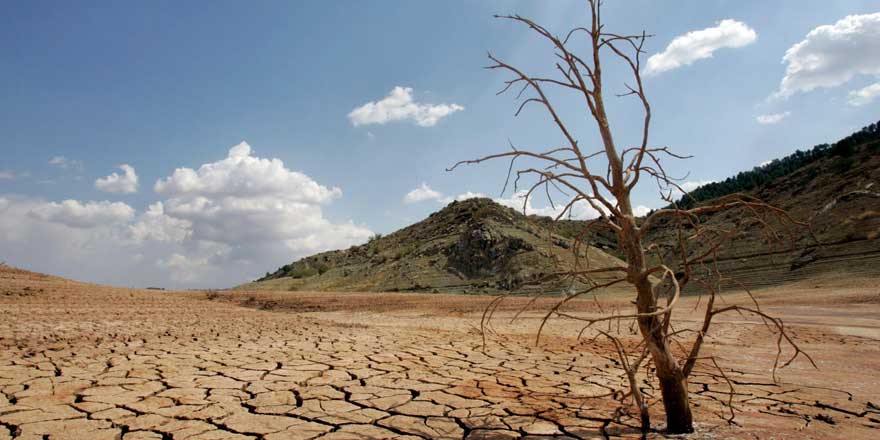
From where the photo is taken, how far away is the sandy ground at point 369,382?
2.94 meters

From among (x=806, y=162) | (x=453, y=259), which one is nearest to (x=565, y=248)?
(x=453, y=259)

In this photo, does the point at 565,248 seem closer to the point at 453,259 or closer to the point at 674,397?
the point at 453,259

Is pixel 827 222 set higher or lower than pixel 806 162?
lower

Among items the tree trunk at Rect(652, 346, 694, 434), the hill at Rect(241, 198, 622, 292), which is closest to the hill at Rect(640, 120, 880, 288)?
the hill at Rect(241, 198, 622, 292)

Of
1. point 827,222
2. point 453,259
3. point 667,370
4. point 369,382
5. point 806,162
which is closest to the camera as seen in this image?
point 667,370

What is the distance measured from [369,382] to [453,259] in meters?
19.2

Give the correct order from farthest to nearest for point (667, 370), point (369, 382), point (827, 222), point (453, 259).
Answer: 1. point (453, 259)
2. point (827, 222)
3. point (369, 382)
4. point (667, 370)

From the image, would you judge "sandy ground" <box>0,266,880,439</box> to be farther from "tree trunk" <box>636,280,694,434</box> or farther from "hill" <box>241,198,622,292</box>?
"hill" <box>241,198,622,292</box>

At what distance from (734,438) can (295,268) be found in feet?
101

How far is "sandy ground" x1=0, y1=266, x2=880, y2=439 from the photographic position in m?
2.94

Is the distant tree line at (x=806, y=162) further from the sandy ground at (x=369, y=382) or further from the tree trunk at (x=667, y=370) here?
the tree trunk at (x=667, y=370)

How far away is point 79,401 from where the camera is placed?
338 cm

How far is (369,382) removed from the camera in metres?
4.13

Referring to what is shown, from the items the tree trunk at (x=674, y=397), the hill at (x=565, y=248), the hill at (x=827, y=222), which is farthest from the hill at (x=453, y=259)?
the tree trunk at (x=674, y=397)
